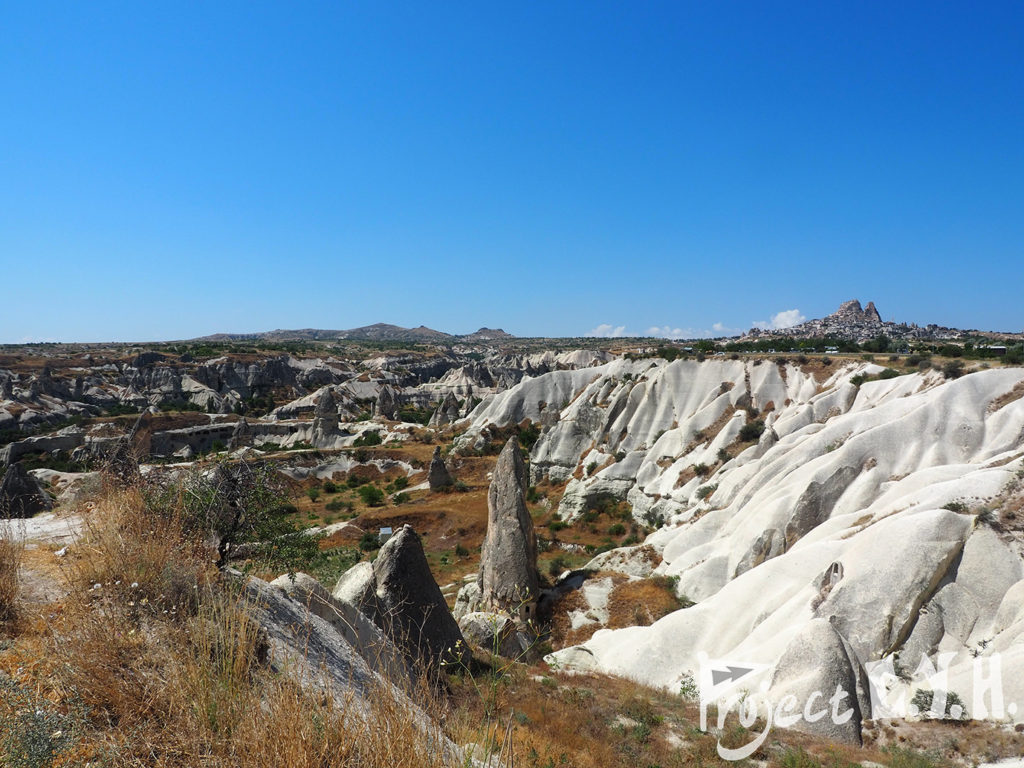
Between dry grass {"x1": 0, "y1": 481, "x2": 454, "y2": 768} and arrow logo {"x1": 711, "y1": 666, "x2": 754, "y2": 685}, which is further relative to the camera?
arrow logo {"x1": 711, "y1": 666, "x2": 754, "y2": 685}

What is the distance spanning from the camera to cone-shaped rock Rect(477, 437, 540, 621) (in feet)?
60.8

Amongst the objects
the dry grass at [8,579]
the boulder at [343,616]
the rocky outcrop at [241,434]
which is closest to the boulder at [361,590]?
the boulder at [343,616]

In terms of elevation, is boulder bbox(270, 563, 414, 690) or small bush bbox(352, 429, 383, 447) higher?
boulder bbox(270, 563, 414, 690)

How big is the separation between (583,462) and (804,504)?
23039 mm

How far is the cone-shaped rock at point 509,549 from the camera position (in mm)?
18547

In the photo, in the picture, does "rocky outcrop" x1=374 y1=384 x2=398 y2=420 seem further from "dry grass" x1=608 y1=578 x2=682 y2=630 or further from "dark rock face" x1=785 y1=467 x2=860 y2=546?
"dark rock face" x1=785 y1=467 x2=860 y2=546

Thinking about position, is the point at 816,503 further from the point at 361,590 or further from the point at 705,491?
the point at 361,590

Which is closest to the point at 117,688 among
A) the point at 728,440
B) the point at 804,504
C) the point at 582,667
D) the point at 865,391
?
the point at 582,667

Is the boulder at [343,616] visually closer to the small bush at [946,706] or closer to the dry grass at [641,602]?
the small bush at [946,706]

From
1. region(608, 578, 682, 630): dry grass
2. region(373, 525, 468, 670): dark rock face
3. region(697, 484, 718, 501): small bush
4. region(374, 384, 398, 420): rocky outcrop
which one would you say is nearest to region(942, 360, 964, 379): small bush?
region(697, 484, 718, 501): small bush

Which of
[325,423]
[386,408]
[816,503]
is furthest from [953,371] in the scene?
[386,408]

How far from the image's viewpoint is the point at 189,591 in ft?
15.8

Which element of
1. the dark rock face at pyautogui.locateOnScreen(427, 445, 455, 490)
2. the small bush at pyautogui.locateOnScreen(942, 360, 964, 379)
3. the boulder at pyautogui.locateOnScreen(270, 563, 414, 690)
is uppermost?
the small bush at pyautogui.locateOnScreen(942, 360, 964, 379)

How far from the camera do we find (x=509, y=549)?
18.8m
